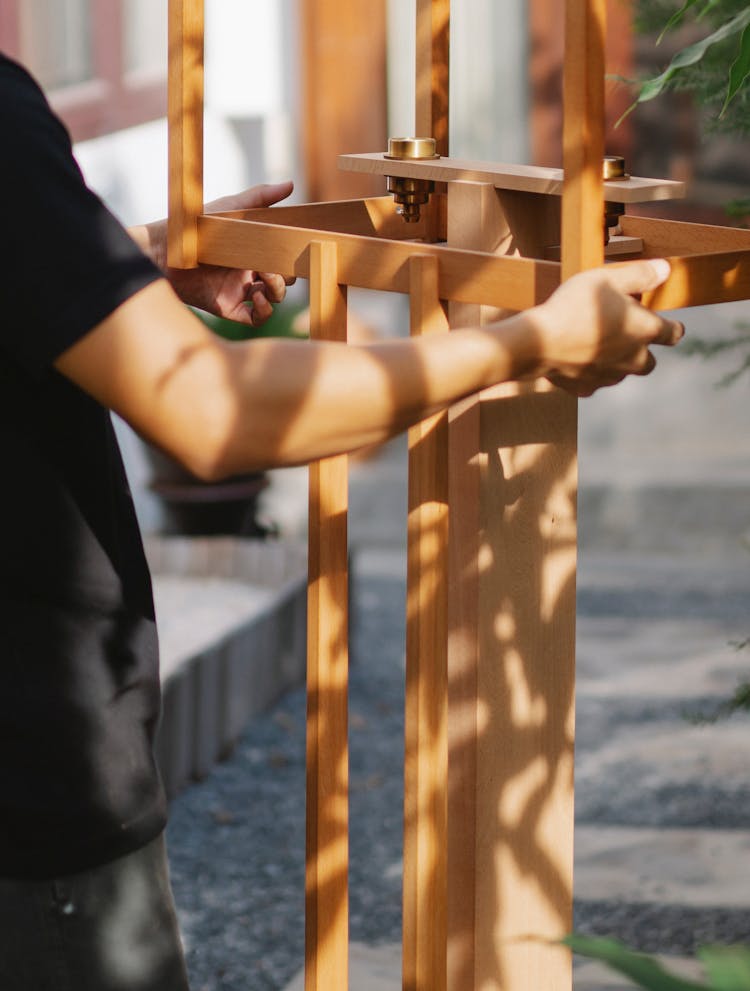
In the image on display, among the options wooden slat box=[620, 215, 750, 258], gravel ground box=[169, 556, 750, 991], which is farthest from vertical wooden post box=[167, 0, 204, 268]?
gravel ground box=[169, 556, 750, 991]

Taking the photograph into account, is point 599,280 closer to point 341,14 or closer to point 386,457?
point 386,457

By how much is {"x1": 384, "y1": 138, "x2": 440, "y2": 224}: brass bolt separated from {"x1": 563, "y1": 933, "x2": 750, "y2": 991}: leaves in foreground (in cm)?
104

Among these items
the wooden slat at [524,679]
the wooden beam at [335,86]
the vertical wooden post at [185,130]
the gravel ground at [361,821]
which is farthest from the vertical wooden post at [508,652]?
the wooden beam at [335,86]

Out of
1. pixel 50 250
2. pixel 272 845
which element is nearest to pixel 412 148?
pixel 50 250

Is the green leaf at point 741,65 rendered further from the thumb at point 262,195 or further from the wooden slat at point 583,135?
the thumb at point 262,195

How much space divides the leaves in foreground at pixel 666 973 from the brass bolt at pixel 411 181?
1036 mm

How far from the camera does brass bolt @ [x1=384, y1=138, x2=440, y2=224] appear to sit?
1923mm

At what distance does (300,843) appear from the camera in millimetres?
3912

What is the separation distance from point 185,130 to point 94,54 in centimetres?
378

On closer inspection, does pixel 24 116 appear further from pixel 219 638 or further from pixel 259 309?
pixel 219 638

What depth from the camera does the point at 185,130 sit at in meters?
1.99

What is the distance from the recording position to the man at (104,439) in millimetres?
1343

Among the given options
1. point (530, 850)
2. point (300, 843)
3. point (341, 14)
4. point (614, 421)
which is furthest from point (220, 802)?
point (341, 14)

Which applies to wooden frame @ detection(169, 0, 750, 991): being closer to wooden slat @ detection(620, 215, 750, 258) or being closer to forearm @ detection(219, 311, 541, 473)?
wooden slat @ detection(620, 215, 750, 258)
